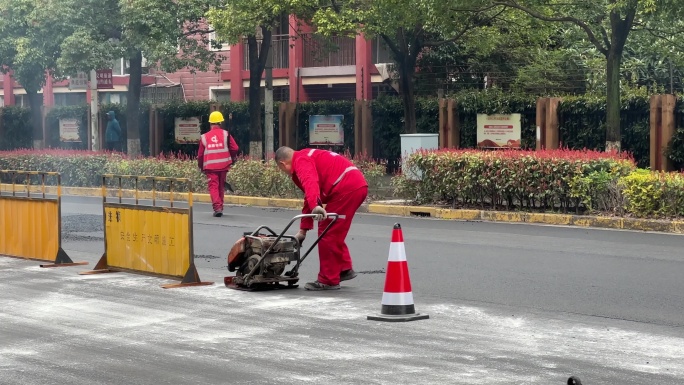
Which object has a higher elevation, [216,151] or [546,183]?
[216,151]

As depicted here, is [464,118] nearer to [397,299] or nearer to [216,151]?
[216,151]

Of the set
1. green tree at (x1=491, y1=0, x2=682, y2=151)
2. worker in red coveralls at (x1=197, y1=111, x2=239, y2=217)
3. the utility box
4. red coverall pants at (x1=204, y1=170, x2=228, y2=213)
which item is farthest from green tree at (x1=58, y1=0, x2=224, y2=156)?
red coverall pants at (x1=204, y1=170, x2=228, y2=213)

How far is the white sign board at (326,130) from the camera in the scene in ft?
109

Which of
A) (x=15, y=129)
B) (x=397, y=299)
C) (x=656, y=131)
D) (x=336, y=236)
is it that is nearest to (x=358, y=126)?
(x=656, y=131)

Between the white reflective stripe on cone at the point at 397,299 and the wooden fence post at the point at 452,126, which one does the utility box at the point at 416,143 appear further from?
the white reflective stripe on cone at the point at 397,299

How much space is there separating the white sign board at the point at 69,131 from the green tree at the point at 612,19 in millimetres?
22504

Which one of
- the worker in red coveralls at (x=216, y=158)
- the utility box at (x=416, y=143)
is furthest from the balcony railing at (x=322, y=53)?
the worker in red coveralls at (x=216, y=158)

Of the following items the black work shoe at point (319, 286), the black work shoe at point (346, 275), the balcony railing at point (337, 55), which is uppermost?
the balcony railing at point (337, 55)

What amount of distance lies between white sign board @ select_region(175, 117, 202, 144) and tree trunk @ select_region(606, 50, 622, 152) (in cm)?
1800

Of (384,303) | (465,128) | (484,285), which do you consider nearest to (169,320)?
(384,303)

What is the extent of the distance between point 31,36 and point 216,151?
16955 mm

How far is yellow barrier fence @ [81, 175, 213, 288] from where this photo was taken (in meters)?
11.8

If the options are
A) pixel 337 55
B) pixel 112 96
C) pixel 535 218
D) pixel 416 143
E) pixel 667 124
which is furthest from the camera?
pixel 112 96

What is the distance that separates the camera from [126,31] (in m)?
31.1
